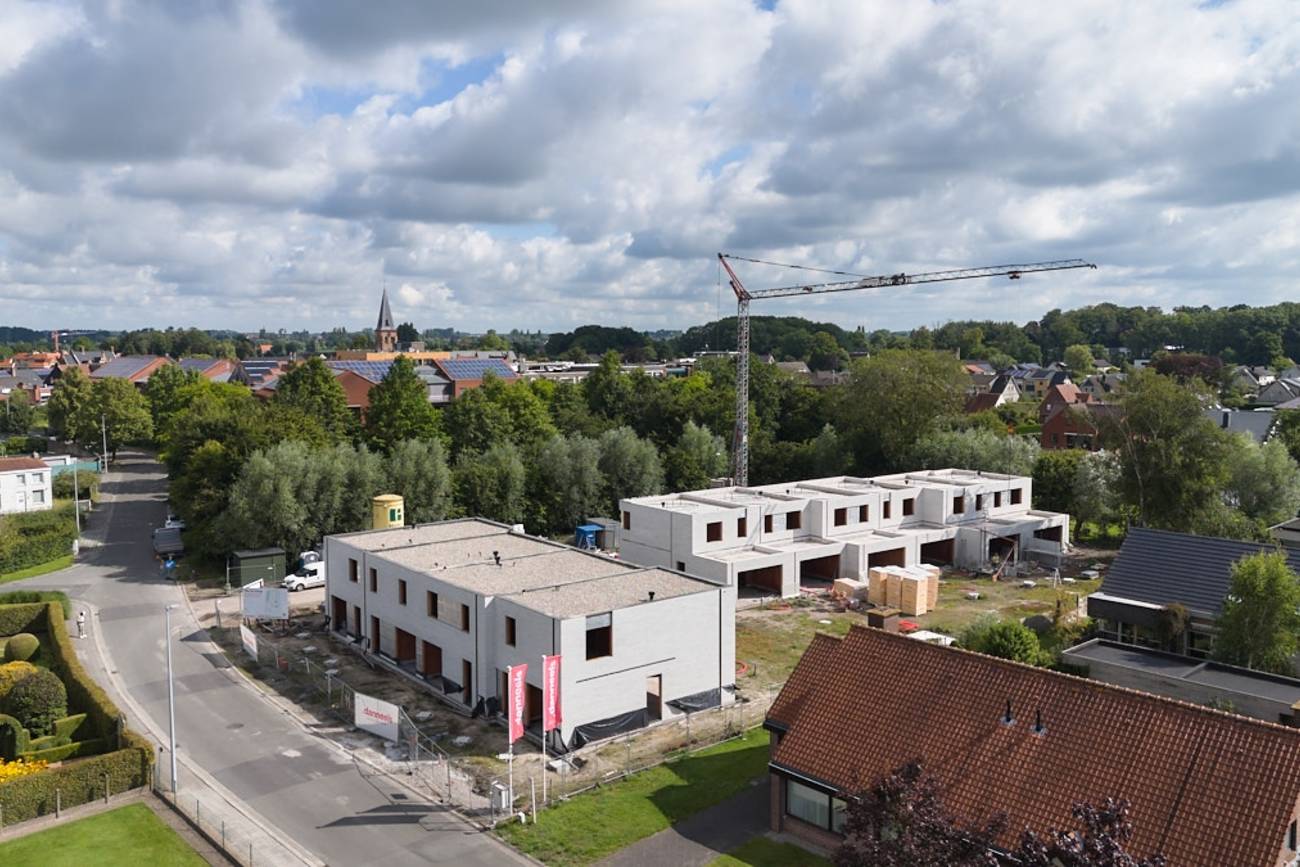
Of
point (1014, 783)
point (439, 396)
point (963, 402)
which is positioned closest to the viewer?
point (1014, 783)

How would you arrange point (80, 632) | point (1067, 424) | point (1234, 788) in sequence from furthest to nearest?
1. point (1067, 424)
2. point (80, 632)
3. point (1234, 788)

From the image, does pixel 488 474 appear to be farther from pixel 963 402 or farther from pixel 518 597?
pixel 963 402

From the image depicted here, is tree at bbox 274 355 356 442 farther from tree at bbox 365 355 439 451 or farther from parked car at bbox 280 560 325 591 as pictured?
parked car at bbox 280 560 325 591

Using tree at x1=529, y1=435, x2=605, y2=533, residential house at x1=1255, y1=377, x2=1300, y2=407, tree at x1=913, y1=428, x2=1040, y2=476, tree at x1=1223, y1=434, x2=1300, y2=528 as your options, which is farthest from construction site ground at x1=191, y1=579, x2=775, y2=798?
residential house at x1=1255, y1=377, x2=1300, y2=407

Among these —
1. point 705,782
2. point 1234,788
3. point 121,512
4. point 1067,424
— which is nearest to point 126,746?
point 705,782

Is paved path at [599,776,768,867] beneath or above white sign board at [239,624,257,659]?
beneath

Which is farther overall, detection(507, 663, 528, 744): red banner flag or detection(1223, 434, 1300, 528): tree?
detection(1223, 434, 1300, 528): tree
